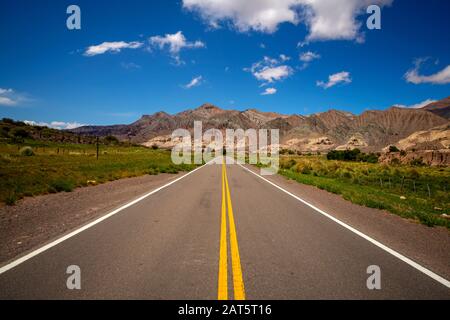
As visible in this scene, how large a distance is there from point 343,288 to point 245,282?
1.44 metres

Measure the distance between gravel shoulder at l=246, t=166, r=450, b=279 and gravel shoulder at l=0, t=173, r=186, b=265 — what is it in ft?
24.9

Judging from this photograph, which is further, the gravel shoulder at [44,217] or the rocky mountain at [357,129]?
the rocky mountain at [357,129]

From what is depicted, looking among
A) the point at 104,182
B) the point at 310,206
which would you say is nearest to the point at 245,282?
the point at 310,206

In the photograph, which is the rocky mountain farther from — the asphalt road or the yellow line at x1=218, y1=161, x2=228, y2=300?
the yellow line at x1=218, y1=161, x2=228, y2=300

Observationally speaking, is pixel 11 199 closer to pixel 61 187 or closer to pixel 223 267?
pixel 61 187

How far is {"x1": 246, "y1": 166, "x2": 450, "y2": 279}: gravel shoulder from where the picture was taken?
5047mm

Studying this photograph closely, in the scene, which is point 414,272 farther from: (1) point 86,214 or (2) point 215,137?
(2) point 215,137

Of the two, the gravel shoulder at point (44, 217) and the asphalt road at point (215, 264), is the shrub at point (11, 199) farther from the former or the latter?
the asphalt road at point (215, 264)

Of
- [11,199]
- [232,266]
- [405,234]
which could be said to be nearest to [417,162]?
[405,234]

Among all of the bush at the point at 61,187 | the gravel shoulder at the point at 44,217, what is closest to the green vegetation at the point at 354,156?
the bush at the point at 61,187

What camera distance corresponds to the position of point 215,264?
14.8 ft

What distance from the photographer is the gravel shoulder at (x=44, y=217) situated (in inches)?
215

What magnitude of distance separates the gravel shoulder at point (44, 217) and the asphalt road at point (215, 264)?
2.18 feet

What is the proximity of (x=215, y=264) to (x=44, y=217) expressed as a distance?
A: 20.2ft
